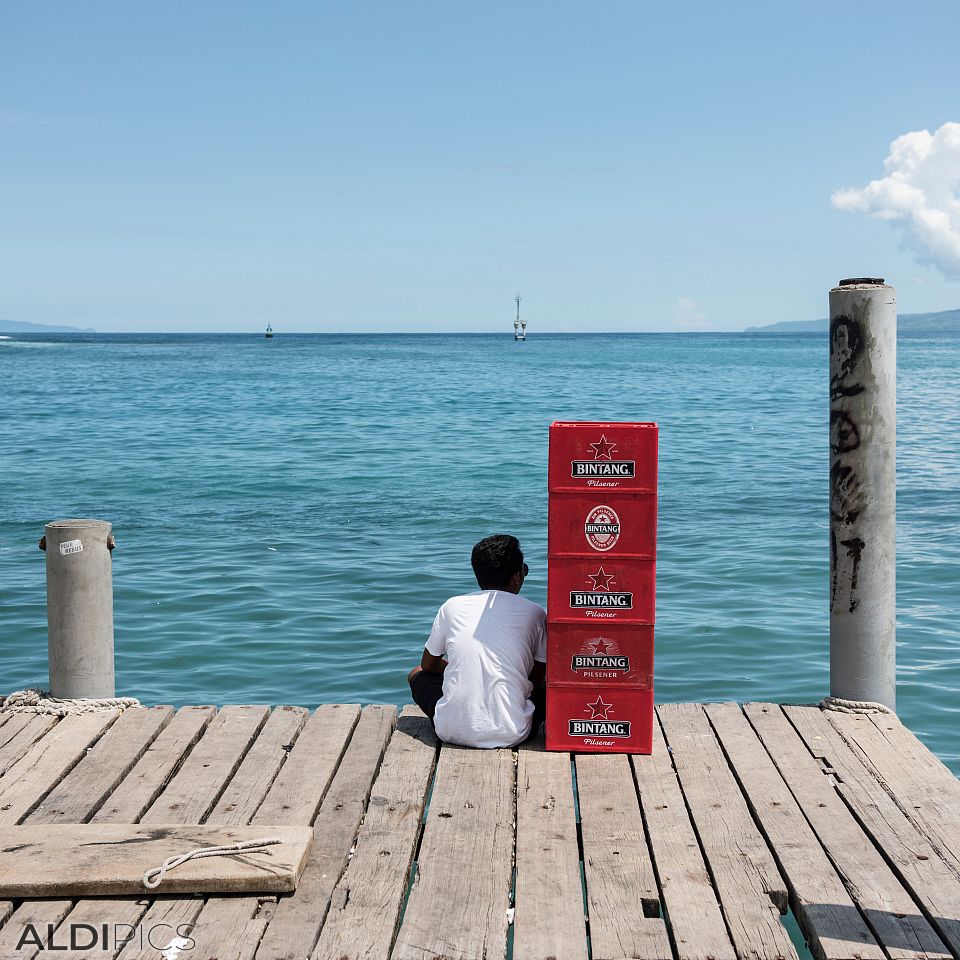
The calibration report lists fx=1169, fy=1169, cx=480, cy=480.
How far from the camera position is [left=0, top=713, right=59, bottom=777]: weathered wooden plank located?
560 centimetres

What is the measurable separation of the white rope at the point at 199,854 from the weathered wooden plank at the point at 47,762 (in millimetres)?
1043

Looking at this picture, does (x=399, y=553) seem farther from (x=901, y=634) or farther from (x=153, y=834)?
(x=153, y=834)

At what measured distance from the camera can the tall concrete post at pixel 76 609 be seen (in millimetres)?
6336

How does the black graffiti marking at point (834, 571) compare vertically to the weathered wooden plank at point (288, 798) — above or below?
above

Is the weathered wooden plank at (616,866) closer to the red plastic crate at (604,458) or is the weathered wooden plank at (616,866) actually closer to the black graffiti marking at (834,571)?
the red plastic crate at (604,458)

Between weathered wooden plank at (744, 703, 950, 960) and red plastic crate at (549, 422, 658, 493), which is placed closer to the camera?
weathered wooden plank at (744, 703, 950, 960)

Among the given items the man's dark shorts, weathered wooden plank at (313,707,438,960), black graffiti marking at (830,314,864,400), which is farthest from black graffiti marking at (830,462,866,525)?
weathered wooden plank at (313,707,438,960)

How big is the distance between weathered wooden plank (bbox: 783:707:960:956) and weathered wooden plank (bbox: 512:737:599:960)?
1.18 m

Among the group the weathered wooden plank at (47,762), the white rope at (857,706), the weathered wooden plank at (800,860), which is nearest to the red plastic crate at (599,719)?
the weathered wooden plank at (800,860)

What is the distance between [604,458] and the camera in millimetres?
5391

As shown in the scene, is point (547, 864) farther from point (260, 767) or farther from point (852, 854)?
point (260, 767)

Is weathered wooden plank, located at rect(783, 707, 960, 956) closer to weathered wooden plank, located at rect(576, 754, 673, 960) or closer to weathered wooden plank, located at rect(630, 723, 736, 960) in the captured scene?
weathered wooden plank, located at rect(630, 723, 736, 960)

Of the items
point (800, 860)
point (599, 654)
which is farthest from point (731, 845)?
point (599, 654)

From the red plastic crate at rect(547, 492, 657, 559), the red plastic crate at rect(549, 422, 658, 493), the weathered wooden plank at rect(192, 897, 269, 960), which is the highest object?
the red plastic crate at rect(549, 422, 658, 493)
